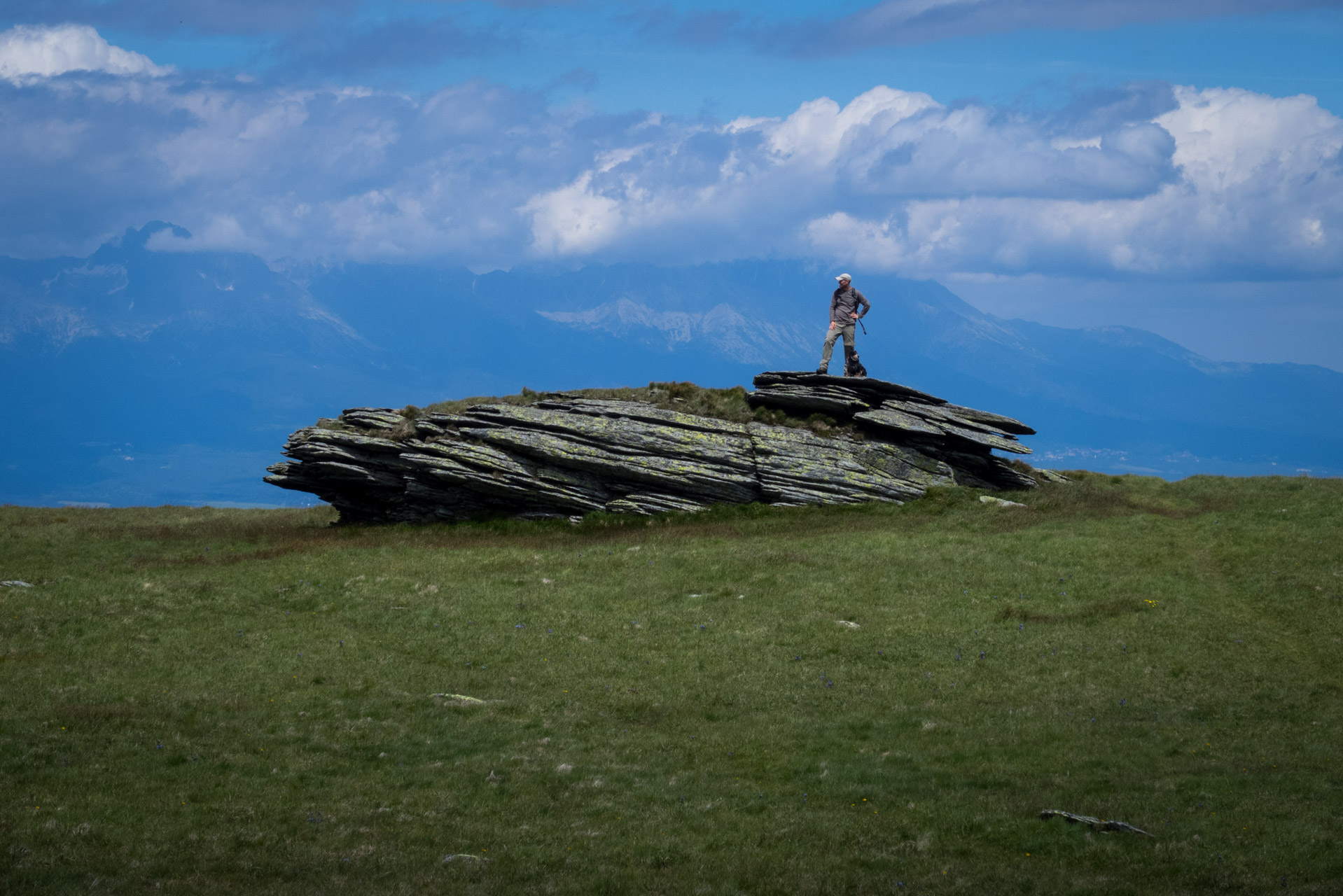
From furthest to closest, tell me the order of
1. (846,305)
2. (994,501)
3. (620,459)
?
(846,305) → (994,501) → (620,459)

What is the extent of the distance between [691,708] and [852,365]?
107 ft

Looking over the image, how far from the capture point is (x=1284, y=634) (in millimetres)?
27172

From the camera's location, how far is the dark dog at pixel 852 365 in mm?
51469

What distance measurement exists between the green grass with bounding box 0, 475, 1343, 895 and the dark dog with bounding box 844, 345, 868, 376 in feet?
41.1

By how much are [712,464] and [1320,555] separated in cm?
2356

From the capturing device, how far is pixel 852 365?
5262 cm

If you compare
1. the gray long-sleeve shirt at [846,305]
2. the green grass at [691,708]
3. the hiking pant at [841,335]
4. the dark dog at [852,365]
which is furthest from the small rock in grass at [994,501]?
the gray long-sleeve shirt at [846,305]

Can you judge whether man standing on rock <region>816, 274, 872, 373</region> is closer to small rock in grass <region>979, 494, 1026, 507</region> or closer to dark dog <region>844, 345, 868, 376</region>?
dark dog <region>844, 345, 868, 376</region>

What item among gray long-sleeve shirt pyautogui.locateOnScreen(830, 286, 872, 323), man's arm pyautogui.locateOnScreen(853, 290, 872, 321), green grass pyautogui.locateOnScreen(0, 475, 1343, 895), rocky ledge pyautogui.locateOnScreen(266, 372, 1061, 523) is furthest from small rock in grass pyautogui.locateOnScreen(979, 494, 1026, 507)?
gray long-sleeve shirt pyautogui.locateOnScreen(830, 286, 872, 323)

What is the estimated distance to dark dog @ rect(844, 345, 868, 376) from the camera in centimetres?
5147

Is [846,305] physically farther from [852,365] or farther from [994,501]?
[994,501]

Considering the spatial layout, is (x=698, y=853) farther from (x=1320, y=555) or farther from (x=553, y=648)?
(x=1320, y=555)

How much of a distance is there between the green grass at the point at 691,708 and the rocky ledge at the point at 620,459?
9.07 feet

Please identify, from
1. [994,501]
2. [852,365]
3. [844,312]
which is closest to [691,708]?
[994,501]
